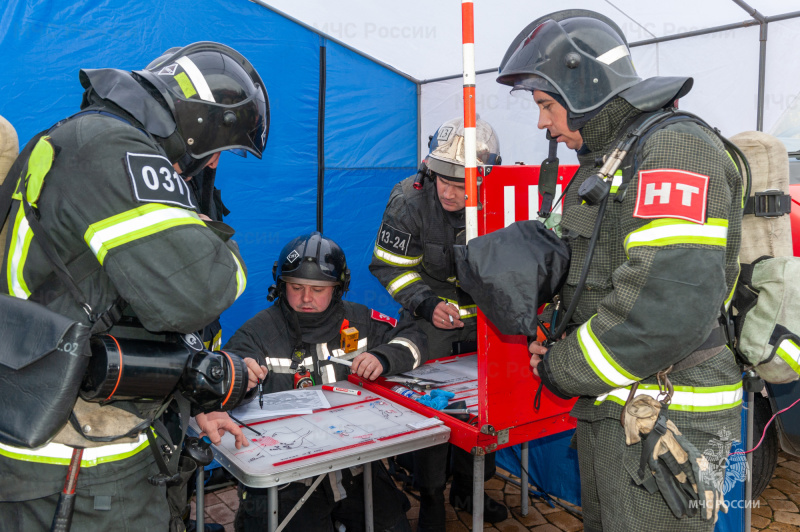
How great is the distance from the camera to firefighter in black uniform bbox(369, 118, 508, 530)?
11.3ft

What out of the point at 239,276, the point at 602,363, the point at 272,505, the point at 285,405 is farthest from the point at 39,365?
the point at 602,363

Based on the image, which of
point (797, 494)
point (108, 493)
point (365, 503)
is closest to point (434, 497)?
point (365, 503)

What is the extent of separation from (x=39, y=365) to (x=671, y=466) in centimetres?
161

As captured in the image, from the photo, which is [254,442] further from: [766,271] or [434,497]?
[766,271]

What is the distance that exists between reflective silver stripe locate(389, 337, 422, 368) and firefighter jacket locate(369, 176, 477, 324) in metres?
0.31

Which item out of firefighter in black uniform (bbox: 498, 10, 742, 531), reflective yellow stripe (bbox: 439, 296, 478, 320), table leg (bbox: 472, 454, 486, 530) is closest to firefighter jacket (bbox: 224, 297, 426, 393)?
reflective yellow stripe (bbox: 439, 296, 478, 320)

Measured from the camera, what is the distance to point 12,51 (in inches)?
143

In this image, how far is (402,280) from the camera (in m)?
3.70

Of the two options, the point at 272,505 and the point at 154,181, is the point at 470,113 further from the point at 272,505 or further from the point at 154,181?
the point at 272,505

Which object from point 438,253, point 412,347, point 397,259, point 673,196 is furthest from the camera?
point 397,259

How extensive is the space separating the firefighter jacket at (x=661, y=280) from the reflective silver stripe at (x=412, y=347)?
4.86 ft

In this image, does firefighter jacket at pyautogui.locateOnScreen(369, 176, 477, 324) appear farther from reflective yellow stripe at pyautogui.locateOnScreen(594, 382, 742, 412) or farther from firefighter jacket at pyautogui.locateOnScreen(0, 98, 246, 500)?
firefighter jacket at pyautogui.locateOnScreen(0, 98, 246, 500)

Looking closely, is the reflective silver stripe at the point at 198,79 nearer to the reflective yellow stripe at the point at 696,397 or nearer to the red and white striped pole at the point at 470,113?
the red and white striped pole at the point at 470,113

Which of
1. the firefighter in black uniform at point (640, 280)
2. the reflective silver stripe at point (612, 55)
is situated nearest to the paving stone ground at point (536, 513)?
the firefighter in black uniform at point (640, 280)
